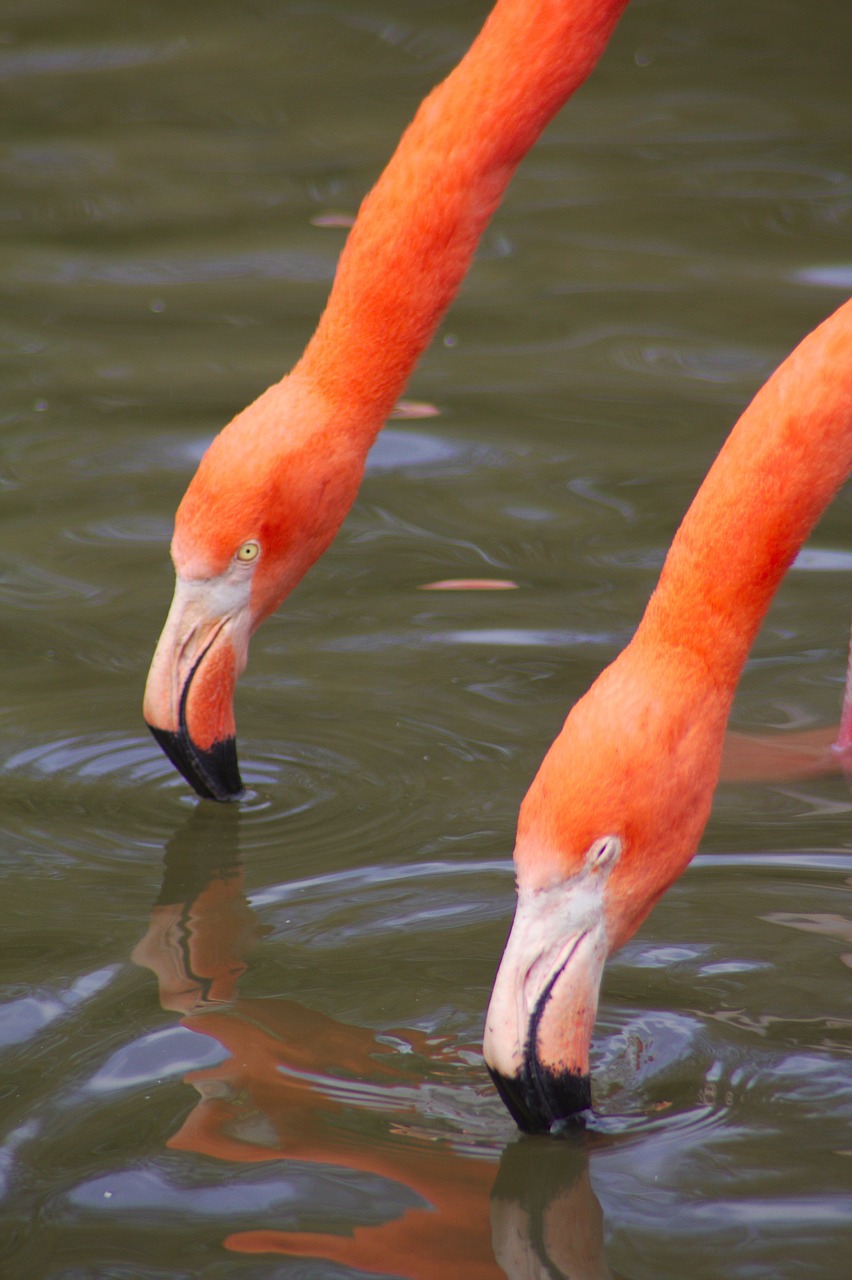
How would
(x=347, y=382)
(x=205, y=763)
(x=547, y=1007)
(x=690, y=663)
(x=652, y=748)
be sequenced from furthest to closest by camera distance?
1. (x=347, y=382)
2. (x=205, y=763)
3. (x=690, y=663)
4. (x=652, y=748)
5. (x=547, y=1007)

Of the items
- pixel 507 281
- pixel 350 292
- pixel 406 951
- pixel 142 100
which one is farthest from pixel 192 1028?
→ pixel 142 100

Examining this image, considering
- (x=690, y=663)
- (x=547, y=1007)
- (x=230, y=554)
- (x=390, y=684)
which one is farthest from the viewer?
(x=390, y=684)

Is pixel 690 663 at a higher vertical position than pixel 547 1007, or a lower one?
higher

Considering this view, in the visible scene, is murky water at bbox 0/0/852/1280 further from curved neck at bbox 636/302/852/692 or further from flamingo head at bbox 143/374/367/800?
curved neck at bbox 636/302/852/692

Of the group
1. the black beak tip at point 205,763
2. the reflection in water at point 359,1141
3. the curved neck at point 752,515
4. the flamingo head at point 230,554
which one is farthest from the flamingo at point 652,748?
the black beak tip at point 205,763

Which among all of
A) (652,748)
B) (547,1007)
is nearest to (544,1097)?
(547,1007)

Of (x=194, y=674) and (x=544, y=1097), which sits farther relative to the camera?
(x=194, y=674)

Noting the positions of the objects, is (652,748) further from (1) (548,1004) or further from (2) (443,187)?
(2) (443,187)

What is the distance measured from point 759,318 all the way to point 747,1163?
4.33m

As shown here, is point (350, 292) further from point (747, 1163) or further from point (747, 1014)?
point (747, 1163)

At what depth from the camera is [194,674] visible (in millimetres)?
3965

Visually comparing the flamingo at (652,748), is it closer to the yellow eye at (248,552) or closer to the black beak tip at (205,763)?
the yellow eye at (248,552)

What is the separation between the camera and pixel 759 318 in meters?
6.70

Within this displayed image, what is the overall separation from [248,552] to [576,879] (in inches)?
52.5
